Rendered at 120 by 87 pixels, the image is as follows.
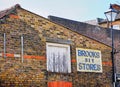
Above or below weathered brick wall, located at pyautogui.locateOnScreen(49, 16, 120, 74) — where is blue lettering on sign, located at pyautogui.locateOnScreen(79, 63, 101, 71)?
below

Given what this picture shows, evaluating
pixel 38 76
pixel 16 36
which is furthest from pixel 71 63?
pixel 16 36

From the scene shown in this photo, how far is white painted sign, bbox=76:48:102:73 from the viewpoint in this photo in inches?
781

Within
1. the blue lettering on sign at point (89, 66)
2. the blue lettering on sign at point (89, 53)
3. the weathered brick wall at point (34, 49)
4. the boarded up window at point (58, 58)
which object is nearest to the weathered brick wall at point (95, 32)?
the blue lettering on sign at point (89, 53)

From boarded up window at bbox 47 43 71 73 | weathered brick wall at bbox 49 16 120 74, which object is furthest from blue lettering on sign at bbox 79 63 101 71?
weathered brick wall at bbox 49 16 120 74

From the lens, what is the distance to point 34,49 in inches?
701

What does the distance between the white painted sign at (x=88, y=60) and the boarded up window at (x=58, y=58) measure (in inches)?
28.0

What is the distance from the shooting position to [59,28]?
1922cm

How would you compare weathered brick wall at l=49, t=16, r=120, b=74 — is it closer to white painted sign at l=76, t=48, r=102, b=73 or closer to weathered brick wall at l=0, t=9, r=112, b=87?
white painted sign at l=76, t=48, r=102, b=73

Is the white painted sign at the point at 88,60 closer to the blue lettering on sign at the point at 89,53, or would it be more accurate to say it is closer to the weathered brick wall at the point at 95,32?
the blue lettering on sign at the point at 89,53

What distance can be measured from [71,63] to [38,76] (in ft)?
7.69

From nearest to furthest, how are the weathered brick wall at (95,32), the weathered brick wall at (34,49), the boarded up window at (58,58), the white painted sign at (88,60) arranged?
1. the weathered brick wall at (34,49)
2. the boarded up window at (58,58)
3. the white painted sign at (88,60)
4. the weathered brick wall at (95,32)

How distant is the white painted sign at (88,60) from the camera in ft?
65.1

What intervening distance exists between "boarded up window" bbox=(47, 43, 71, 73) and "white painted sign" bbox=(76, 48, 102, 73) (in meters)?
0.71

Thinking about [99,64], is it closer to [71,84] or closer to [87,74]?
[87,74]
